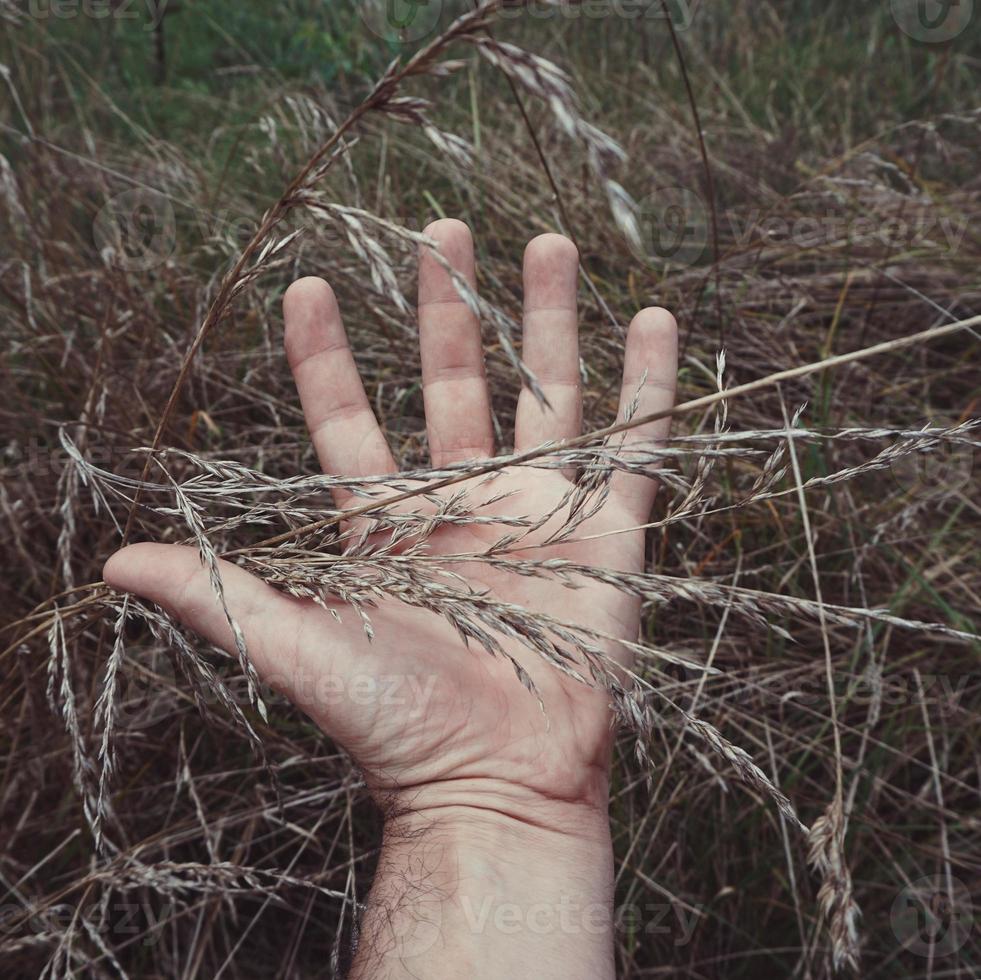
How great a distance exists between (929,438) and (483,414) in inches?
30.3

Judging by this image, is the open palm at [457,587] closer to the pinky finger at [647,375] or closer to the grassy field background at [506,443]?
the pinky finger at [647,375]

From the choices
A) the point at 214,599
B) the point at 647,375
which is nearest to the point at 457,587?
the point at 214,599

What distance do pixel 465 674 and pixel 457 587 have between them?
0.15 metres

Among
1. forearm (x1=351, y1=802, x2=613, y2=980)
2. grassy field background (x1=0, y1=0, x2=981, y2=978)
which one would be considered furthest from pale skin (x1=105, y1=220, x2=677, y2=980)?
grassy field background (x1=0, y1=0, x2=981, y2=978)

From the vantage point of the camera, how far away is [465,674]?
1.31 m

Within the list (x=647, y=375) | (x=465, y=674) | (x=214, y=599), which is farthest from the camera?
(x=647, y=375)

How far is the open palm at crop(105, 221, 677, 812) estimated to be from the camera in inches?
47.6

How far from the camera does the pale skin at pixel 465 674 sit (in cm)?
119

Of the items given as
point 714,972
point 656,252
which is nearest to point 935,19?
point 656,252

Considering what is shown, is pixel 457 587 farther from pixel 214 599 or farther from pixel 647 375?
pixel 647 375

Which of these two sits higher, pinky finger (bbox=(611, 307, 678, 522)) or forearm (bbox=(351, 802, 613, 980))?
pinky finger (bbox=(611, 307, 678, 522))

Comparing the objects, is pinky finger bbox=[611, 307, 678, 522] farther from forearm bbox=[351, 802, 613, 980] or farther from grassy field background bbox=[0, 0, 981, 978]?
forearm bbox=[351, 802, 613, 980]

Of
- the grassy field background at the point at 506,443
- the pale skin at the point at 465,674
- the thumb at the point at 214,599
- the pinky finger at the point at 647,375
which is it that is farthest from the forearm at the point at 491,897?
the pinky finger at the point at 647,375

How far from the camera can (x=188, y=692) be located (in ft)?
5.52
